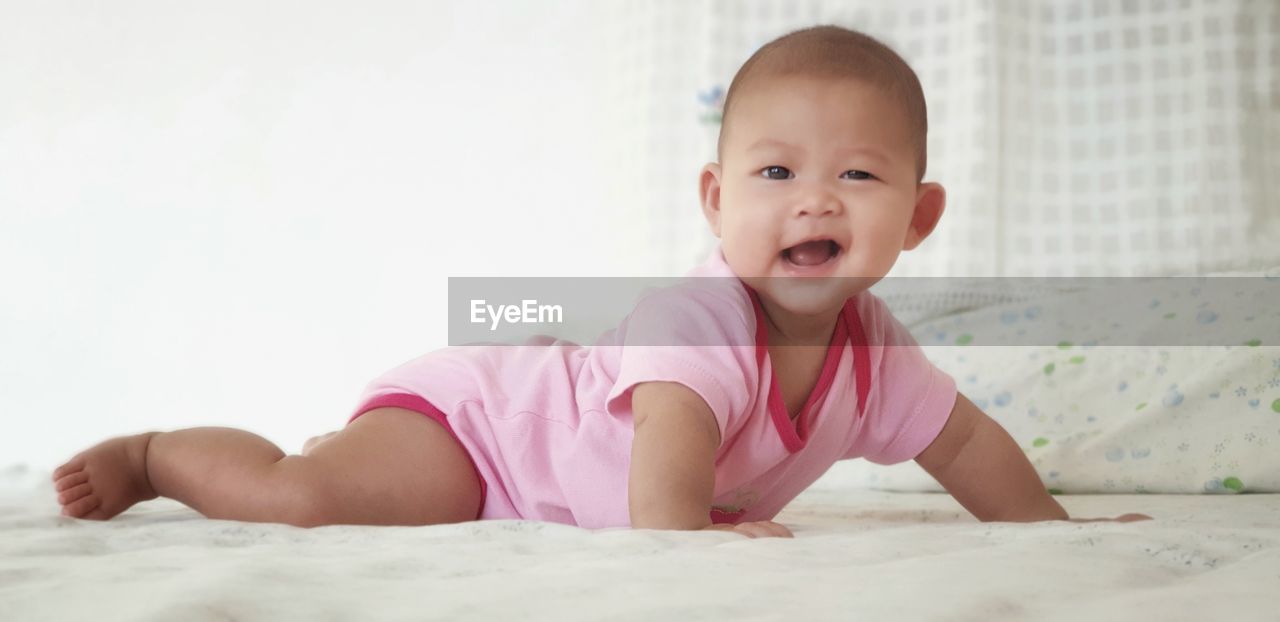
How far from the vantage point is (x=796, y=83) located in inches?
39.3

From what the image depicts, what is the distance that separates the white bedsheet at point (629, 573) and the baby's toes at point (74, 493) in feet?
0.22

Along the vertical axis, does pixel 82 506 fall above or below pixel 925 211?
below

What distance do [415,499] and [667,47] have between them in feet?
5.24

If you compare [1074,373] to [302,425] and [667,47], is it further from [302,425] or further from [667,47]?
[302,425]

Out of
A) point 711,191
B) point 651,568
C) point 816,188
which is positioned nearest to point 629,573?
point 651,568

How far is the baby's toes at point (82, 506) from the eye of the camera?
3.30 ft

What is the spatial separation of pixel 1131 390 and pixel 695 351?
94 cm

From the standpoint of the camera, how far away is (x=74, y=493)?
101 cm

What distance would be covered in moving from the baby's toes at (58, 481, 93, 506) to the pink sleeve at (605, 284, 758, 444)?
0.44 metres

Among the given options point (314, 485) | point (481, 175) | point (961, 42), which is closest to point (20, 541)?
point (314, 485)

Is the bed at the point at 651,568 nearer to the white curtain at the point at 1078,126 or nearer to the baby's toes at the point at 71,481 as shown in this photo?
the baby's toes at the point at 71,481

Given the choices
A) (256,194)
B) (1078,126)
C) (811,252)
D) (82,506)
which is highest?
(1078,126)

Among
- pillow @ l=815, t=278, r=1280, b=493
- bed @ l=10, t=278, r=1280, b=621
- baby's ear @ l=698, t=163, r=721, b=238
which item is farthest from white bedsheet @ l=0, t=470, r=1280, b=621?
pillow @ l=815, t=278, r=1280, b=493

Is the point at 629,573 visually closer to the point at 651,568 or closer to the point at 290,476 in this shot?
the point at 651,568
